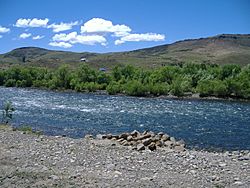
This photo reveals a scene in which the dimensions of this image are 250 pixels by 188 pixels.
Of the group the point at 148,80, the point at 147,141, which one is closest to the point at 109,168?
the point at 147,141

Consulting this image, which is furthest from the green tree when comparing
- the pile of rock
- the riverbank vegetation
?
the riverbank vegetation

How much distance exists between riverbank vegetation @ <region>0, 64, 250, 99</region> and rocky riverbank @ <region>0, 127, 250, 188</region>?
77.4 m

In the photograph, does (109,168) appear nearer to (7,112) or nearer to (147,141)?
(147,141)

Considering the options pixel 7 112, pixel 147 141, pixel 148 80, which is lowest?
pixel 147 141

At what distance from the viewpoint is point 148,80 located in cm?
10725

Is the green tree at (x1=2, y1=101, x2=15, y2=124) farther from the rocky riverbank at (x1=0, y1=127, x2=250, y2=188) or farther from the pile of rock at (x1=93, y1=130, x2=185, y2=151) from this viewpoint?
the rocky riverbank at (x1=0, y1=127, x2=250, y2=188)

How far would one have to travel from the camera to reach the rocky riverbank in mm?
12469

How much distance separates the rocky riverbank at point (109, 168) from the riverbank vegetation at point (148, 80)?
7740cm

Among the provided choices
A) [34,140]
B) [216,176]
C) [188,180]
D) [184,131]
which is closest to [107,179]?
[188,180]

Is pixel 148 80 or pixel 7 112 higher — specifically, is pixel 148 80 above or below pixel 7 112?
above

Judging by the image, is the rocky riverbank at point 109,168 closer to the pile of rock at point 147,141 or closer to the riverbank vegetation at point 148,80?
the pile of rock at point 147,141

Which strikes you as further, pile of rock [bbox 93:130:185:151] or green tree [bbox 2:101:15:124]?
green tree [bbox 2:101:15:124]

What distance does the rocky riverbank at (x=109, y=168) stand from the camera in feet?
40.9

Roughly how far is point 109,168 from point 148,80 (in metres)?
93.4
